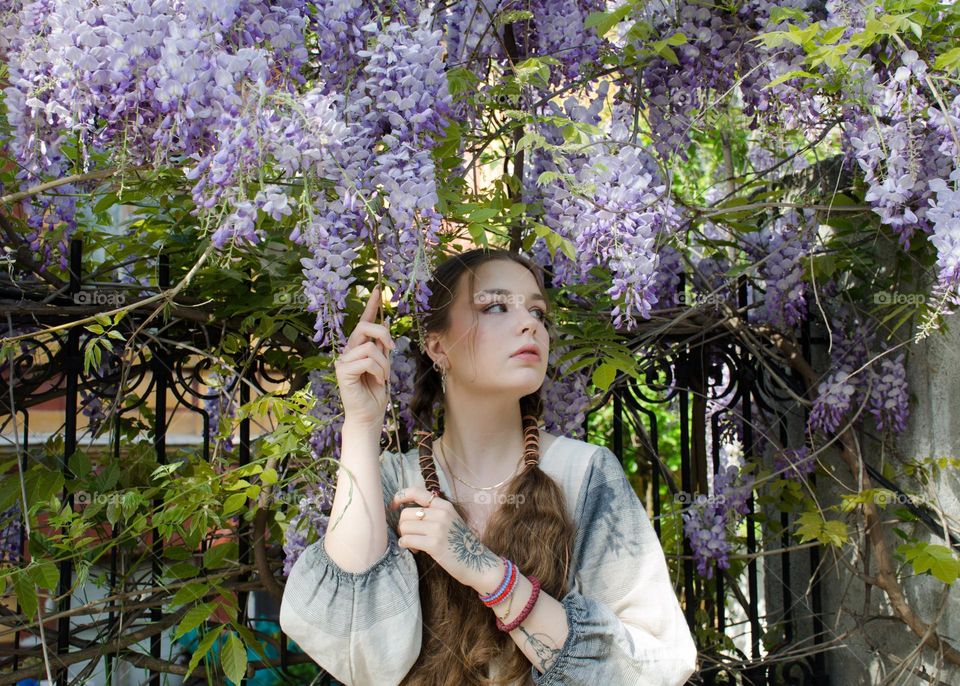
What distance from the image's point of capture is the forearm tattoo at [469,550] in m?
1.75

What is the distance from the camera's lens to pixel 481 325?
2039 millimetres

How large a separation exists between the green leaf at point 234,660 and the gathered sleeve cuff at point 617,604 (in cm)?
81

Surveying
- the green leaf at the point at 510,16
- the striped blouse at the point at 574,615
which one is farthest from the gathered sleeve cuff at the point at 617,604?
the green leaf at the point at 510,16

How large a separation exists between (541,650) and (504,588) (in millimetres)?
142

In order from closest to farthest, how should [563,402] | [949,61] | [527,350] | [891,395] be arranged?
[527,350]
[949,61]
[563,402]
[891,395]

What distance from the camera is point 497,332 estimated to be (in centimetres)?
202

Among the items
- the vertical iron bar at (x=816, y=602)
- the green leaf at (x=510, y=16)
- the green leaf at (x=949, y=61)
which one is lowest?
the vertical iron bar at (x=816, y=602)

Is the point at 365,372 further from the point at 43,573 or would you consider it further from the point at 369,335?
the point at 43,573

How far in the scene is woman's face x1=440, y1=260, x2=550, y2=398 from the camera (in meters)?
1.99

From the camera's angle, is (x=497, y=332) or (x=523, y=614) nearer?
(x=523, y=614)

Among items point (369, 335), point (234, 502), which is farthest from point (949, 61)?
point (234, 502)

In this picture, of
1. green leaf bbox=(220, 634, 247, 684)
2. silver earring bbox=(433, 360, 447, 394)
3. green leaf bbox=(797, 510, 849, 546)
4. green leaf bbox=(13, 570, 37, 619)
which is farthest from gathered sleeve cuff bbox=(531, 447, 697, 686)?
green leaf bbox=(13, 570, 37, 619)

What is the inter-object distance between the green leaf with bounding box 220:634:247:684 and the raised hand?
0.76m

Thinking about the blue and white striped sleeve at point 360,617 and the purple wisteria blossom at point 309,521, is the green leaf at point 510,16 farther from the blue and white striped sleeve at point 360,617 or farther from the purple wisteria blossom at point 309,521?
the blue and white striped sleeve at point 360,617
